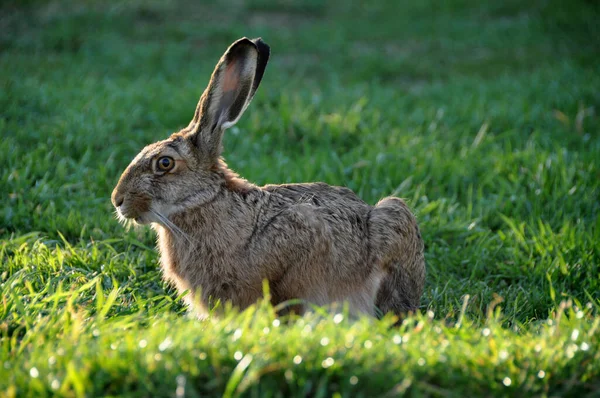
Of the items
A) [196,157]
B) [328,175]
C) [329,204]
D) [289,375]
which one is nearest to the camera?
[289,375]

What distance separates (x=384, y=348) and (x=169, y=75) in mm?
6329

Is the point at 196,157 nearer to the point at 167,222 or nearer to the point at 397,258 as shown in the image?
the point at 167,222

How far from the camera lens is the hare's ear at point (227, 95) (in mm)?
3980

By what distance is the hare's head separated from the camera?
3.87 metres

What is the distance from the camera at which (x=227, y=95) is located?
406 cm

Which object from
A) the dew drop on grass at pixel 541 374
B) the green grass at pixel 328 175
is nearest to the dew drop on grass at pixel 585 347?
the green grass at pixel 328 175

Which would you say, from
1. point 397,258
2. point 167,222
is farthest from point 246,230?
point 397,258

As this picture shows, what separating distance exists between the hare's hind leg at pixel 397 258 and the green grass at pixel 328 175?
256 millimetres

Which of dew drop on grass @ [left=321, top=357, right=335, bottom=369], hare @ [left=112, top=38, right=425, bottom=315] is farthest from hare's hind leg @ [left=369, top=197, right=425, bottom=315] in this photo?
dew drop on grass @ [left=321, top=357, right=335, bottom=369]

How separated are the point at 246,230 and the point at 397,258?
2.75ft

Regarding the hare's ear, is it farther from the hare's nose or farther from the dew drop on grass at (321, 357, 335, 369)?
the dew drop on grass at (321, 357, 335, 369)

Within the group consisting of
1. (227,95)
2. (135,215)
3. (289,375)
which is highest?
(227,95)

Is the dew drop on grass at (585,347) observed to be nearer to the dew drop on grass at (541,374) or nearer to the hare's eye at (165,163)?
the dew drop on grass at (541,374)

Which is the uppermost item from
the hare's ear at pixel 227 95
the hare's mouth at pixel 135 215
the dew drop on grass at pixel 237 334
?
the hare's ear at pixel 227 95
